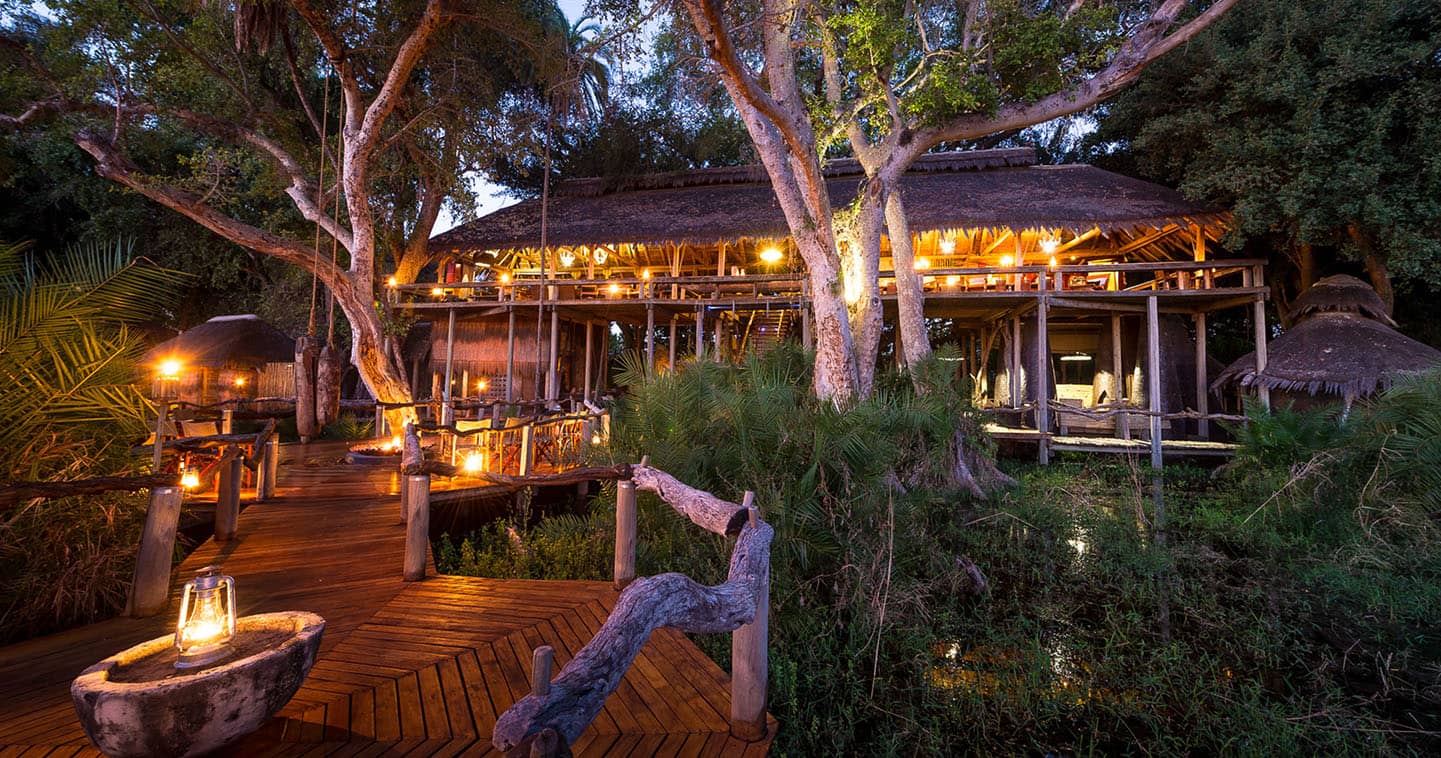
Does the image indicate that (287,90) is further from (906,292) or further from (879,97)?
(906,292)

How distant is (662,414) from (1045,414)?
10261 mm

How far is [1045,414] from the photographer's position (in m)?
12.6

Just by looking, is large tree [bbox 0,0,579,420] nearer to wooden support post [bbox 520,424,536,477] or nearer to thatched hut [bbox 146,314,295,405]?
thatched hut [bbox 146,314,295,405]

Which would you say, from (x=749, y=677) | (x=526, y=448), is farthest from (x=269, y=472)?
(x=749, y=677)

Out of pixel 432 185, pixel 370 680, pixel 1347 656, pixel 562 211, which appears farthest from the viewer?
pixel 562 211

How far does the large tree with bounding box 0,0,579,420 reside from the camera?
10500mm

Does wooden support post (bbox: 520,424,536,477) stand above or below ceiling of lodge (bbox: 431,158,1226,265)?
below

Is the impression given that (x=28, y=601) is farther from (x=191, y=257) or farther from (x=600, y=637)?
(x=191, y=257)

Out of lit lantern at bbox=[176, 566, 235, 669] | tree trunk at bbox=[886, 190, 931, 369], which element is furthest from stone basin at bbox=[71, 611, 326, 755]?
tree trunk at bbox=[886, 190, 931, 369]

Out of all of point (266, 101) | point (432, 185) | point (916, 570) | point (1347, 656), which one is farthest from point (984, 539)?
point (266, 101)

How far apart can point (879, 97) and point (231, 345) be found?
57.5ft

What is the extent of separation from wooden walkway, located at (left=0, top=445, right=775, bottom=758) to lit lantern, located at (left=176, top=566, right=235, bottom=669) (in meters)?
0.45

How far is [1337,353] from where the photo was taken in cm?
1122

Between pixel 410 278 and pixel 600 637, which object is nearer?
pixel 600 637
